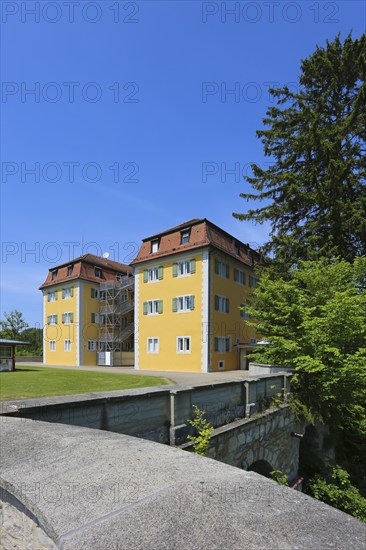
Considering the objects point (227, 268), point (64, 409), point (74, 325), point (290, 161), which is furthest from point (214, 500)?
point (74, 325)

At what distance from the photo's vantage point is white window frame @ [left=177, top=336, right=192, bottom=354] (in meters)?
25.2

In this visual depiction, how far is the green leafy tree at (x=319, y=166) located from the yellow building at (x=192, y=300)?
5.38 meters

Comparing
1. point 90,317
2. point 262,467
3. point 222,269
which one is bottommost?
point 262,467

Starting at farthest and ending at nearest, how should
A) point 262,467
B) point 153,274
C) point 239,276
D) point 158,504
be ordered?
point 239,276 < point 153,274 < point 262,467 < point 158,504

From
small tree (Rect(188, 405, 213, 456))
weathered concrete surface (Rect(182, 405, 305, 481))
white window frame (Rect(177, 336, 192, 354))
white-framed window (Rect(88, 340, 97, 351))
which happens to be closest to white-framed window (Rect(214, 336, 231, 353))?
white window frame (Rect(177, 336, 192, 354))

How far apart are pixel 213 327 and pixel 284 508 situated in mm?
22987

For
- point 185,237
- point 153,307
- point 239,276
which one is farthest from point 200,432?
point 239,276

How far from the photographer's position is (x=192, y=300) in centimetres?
2536

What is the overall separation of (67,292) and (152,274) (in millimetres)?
14199

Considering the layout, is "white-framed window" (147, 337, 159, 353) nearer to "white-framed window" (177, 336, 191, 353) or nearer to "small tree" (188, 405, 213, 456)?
"white-framed window" (177, 336, 191, 353)

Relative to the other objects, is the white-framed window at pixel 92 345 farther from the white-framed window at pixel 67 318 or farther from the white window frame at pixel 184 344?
the white window frame at pixel 184 344

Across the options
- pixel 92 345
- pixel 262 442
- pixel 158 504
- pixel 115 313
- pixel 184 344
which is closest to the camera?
pixel 158 504

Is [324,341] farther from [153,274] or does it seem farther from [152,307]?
[153,274]

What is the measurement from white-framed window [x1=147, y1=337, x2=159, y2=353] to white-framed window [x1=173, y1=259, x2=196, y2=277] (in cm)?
543
